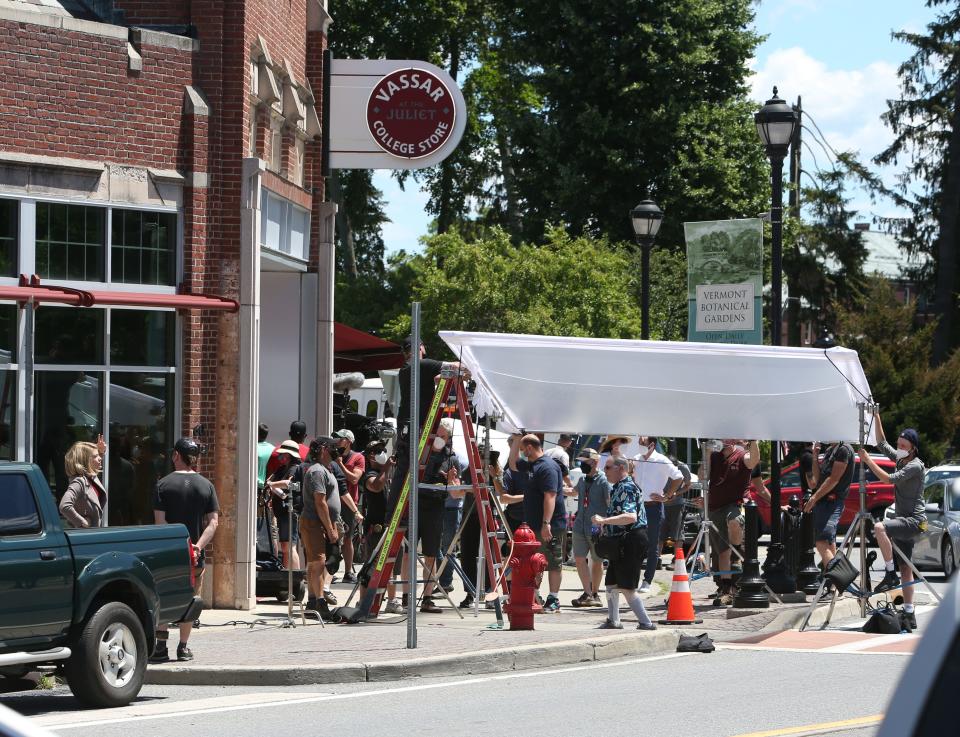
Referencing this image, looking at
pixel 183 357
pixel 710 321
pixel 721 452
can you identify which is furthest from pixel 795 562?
pixel 183 357

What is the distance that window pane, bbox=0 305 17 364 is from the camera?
14664 millimetres

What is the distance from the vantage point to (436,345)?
148 feet

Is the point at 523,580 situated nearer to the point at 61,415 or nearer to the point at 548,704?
the point at 548,704

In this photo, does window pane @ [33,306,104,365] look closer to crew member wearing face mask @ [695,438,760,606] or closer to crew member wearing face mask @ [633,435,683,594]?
crew member wearing face mask @ [633,435,683,594]

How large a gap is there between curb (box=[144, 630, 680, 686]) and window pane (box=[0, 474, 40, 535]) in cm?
215

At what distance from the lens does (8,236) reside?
585 inches

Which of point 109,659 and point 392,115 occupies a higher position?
point 392,115

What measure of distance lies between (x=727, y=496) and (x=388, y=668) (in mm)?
7035

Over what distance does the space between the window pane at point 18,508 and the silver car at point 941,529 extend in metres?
14.3

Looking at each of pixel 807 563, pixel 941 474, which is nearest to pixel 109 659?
pixel 807 563

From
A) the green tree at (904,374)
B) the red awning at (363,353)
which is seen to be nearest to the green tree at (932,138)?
the green tree at (904,374)

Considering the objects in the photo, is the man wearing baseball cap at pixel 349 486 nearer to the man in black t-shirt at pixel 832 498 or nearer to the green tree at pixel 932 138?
the man in black t-shirt at pixel 832 498

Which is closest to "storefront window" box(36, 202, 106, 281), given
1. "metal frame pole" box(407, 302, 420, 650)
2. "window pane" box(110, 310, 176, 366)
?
"window pane" box(110, 310, 176, 366)

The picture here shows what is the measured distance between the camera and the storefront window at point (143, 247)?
617 inches
